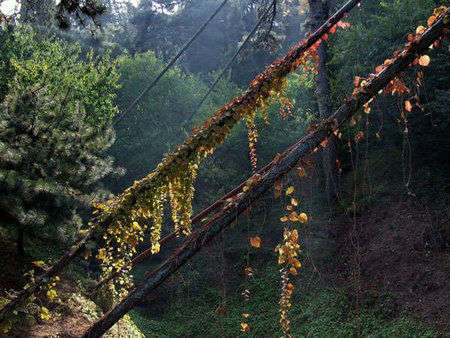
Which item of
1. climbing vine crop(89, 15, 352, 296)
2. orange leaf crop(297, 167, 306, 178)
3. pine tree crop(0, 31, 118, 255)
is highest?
pine tree crop(0, 31, 118, 255)

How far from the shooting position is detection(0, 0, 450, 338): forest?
309cm

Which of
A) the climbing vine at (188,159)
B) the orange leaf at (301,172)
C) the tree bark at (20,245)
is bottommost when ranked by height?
the orange leaf at (301,172)

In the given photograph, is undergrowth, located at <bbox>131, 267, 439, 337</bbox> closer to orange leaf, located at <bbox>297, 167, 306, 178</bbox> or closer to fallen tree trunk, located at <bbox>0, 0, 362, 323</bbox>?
orange leaf, located at <bbox>297, 167, 306, 178</bbox>

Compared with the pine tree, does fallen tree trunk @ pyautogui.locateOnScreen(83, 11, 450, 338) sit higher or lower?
lower

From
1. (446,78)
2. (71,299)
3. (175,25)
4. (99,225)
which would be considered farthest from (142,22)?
(99,225)

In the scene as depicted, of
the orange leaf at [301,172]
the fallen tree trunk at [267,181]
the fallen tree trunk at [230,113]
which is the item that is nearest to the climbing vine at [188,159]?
the fallen tree trunk at [230,113]

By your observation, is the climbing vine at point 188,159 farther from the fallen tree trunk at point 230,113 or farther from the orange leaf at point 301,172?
the orange leaf at point 301,172

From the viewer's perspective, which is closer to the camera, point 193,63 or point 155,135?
point 155,135

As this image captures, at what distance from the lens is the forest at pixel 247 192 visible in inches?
121

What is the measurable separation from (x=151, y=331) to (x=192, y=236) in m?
9.57

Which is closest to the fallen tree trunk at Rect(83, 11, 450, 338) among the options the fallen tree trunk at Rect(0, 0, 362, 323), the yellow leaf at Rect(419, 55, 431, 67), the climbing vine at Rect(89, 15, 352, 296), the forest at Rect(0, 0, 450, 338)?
the forest at Rect(0, 0, 450, 338)

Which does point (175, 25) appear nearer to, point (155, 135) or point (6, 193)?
point (155, 135)

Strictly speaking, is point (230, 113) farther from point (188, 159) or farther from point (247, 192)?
point (247, 192)

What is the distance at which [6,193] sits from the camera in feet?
21.0
